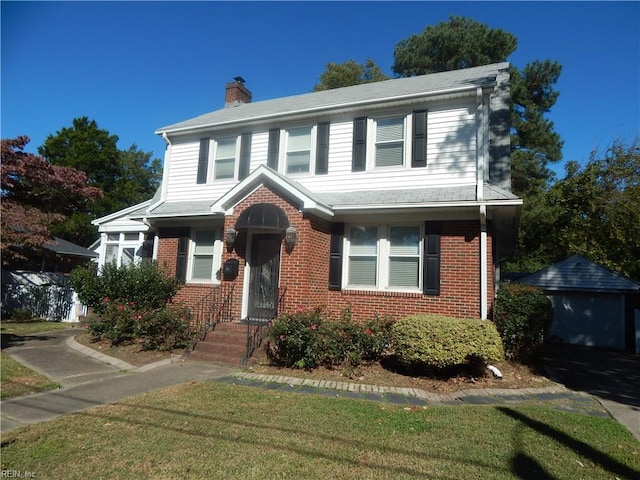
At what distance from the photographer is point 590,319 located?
17344mm

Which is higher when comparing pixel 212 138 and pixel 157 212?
pixel 212 138

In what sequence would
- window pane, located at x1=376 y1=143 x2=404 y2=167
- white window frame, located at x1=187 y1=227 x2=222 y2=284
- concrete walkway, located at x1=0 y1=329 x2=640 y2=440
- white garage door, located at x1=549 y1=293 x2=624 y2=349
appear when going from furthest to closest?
white garage door, located at x1=549 y1=293 x2=624 y2=349
white window frame, located at x1=187 y1=227 x2=222 y2=284
window pane, located at x1=376 y1=143 x2=404 y2=167
concrete walkway, located at x1=0 y1=329 x2=640 y2=440

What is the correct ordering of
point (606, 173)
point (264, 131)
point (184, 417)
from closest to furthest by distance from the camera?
point (184, 417)
point (264, 131)
point (606, 173)

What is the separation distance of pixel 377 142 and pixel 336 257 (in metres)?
3.26

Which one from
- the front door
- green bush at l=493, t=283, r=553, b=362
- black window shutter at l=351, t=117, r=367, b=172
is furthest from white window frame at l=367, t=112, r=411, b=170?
green bush at l=493, t=283, r=553, b=362

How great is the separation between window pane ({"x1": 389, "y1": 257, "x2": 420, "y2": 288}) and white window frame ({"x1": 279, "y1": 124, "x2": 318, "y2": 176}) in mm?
3529

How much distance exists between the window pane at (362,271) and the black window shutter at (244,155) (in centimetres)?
430

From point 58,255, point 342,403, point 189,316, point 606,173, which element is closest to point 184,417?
point 342,403

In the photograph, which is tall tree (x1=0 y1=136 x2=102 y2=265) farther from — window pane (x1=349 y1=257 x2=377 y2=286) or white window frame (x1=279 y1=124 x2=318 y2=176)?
window pane (x1=349 y1=257 x2=377 y2=286)

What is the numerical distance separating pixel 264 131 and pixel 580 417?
33.3 ft

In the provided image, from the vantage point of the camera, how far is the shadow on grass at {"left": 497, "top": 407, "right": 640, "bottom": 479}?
391 centimetres

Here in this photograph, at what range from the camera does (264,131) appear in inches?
475

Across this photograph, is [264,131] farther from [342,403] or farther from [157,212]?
[342,403]

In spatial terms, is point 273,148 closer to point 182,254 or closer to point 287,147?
point 287,147
